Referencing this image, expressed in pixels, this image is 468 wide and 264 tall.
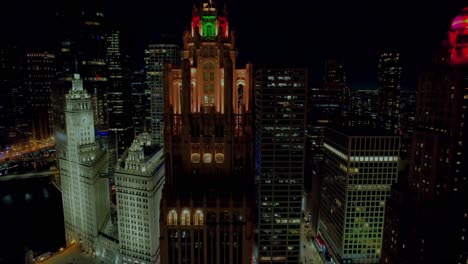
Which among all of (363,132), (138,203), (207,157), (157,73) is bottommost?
(138,203)

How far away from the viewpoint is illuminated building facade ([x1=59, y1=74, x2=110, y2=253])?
106m

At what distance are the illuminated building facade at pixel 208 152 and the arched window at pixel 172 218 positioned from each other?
0.04m

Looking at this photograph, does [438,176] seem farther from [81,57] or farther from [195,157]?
[81,57]

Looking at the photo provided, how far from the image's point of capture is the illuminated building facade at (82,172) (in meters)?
106

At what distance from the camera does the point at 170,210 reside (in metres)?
30.9

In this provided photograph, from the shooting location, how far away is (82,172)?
108 m

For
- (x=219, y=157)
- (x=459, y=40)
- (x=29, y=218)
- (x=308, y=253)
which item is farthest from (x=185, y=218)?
(x=29, y=218)

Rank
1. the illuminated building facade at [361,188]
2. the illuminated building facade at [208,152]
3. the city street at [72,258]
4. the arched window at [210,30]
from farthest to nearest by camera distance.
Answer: the city street at [72,258]
the illuminated building facade at [361,188]
the arched window at [210,30]
the illuminated building facade at [208,152]

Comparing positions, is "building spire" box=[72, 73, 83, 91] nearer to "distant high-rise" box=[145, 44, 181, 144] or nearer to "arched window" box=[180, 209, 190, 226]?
"distant high-rise" box=[145, 44, 181, 144]

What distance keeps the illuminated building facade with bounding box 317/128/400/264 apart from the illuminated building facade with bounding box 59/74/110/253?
75.3 meters

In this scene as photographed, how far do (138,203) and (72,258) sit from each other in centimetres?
3479

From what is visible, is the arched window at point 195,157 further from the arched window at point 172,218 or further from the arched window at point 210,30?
the arched window at point 210,30

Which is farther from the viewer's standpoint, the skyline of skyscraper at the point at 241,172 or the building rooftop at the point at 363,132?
the building rooftop at the point at 363,132

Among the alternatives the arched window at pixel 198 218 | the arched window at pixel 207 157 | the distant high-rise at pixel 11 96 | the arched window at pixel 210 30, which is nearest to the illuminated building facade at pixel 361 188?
the arched window at pixel 207 157
